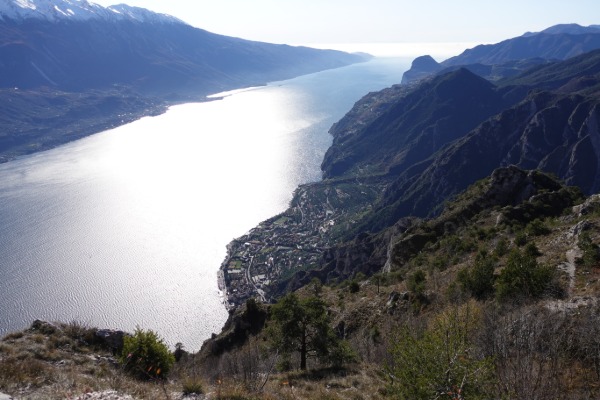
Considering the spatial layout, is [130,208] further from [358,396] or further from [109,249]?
[358,396]

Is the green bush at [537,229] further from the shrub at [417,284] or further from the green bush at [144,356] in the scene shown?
the green bush at [144,356]

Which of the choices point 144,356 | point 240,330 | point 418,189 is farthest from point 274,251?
point 144,356

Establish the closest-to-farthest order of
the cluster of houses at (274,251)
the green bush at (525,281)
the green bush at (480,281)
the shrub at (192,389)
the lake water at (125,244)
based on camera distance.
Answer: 1. the shrub at (192,389)
2. the green bush at (525,281)
3. the green bush at (480,281)
4. the lake water at (125,244)
5. the cluster of houses at (274,251)

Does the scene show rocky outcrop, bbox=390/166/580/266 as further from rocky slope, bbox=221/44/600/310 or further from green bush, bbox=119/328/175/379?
rocky slope, bbox=221/44/600/310

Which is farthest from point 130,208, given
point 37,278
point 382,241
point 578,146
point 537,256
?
point 578,146

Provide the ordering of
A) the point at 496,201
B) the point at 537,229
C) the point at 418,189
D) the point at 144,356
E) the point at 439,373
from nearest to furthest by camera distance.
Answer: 1. the point at 439,373
2. the point at 144,356
3. the point at 537,229
4. the point at 496,201
5. the point at 418,189

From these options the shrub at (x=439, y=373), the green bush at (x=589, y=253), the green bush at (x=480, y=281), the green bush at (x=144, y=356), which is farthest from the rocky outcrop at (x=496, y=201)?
the shrub at (x=439, y=373)

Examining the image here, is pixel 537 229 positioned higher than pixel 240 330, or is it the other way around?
pixel 537 229

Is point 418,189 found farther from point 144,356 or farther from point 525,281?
point 144,356

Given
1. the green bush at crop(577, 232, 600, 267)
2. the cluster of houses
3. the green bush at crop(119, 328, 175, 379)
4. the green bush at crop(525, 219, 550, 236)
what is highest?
the green bush at crop(119, 328, 175, 379)

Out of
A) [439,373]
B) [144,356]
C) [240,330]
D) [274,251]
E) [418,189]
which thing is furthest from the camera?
[418,189]

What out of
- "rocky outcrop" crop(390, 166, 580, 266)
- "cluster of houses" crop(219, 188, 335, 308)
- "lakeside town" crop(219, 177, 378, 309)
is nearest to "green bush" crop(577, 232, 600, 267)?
"rocky outcrop" crop(390, 166, 580, 266)
